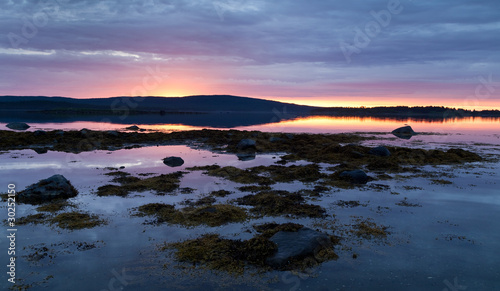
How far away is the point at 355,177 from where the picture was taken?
1537 centimetres

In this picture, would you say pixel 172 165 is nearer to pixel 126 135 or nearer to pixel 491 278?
pixel 491 278

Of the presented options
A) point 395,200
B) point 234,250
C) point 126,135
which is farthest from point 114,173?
point 126,135

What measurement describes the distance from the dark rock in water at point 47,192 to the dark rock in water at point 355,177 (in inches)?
485

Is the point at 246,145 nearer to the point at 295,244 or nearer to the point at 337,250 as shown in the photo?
the point at 337,250

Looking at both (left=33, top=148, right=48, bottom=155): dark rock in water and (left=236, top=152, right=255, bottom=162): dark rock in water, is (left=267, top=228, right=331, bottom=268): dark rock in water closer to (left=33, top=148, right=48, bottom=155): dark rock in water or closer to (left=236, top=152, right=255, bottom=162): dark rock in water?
(left=236, top=152, right=255, bottom=162): dark rock in water

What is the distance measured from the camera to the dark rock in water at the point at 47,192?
452 inches

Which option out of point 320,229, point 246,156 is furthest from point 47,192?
point 246,156

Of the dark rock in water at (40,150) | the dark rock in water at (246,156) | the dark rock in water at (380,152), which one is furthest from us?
the dark rock in water at (40,150)

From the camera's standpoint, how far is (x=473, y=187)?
563 inches

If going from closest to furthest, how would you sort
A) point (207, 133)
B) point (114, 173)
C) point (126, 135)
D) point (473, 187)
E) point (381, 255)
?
point (381, 255) → point (473, 187) → point (114, 173) → point (126, 135) → point (207, 133)

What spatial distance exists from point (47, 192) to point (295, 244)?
9.75m

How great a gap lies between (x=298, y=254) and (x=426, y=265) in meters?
2.92

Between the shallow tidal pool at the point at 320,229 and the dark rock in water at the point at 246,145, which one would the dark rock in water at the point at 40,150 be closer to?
the shallow tidal pool at the point at 320,229

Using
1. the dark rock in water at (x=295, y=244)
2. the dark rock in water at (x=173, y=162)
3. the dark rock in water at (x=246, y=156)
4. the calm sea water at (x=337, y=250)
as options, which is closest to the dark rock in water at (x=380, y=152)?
the calm sea water at (x=337, y=250)
